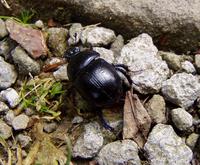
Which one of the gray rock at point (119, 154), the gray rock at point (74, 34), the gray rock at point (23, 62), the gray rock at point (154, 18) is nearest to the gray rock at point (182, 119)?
the gray rock at point (119, 154)

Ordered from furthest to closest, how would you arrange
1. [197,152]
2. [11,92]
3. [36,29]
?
[36,29], [11,92], [197,152]

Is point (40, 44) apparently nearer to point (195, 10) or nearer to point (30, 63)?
point (30, 63)

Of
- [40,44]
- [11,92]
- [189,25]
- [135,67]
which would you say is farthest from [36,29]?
[189,25]

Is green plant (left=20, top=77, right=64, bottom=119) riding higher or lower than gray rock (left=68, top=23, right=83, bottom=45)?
lower

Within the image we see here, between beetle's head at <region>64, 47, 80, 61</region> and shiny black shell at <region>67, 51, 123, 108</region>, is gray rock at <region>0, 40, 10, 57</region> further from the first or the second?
shiny black shell at <region>67, 51, 123, 108</region>

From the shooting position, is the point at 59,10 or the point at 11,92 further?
the point at 59,10

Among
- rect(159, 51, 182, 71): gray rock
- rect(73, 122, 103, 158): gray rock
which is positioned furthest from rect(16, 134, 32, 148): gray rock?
rect(159, 51, 182, 71): gray rock
